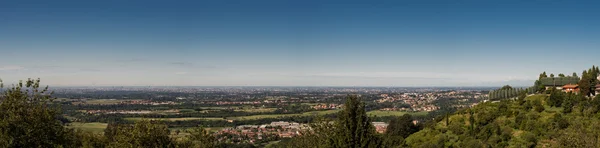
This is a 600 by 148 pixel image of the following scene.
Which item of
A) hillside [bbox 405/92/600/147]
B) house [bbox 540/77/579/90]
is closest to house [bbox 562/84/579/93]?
house [bbox 540/77/579/90]

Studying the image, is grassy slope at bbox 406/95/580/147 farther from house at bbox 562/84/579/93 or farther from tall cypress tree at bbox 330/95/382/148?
tall cypress tree at bbox 330/95/382/148

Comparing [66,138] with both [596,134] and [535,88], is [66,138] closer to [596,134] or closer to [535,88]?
[596,134]

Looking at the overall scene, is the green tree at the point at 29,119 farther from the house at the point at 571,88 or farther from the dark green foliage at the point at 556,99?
the house at the point at 571,88

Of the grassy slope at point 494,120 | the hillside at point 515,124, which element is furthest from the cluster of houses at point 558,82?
the hillside at point 515,124

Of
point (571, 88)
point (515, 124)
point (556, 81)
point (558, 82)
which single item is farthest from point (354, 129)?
point (556, 81)

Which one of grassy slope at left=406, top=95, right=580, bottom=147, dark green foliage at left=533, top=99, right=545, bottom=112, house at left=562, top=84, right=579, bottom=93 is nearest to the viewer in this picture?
grassy slope at left=406, top=95, right=580, bottom=147
